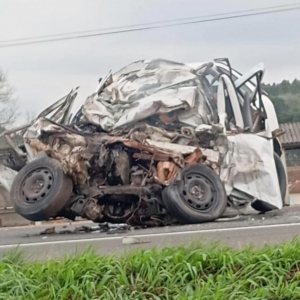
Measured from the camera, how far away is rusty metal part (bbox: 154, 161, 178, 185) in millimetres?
8289

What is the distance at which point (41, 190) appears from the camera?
8258 millimetres

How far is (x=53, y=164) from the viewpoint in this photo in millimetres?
8258

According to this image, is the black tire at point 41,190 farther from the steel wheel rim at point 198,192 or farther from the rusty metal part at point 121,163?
the steel wheel rim at point 198,192

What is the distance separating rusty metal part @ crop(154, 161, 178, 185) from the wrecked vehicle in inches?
0.5

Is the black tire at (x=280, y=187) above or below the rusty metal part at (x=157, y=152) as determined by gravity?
below

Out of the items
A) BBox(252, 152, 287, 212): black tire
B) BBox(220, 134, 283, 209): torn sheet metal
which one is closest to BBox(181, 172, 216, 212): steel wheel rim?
BBox(220, 134, 283, 209): torn sheet metal

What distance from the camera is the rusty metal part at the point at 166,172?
8.29 metres

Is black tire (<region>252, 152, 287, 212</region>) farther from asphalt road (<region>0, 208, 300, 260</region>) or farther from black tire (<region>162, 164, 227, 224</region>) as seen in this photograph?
black tire (<region>162, 164, 227, 224</region>)

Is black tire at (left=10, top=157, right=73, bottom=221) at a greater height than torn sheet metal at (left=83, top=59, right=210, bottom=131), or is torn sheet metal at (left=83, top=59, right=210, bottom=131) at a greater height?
torn sheet metal at (left=83, top=59, right=210, bottom=131)

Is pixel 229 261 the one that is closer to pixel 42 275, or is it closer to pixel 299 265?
pixel 299 265

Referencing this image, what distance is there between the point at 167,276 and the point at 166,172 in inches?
175

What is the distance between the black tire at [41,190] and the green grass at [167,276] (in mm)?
3882

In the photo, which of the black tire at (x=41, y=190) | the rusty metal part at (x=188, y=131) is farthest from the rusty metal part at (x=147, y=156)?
the black tire at (x=41, y=190)

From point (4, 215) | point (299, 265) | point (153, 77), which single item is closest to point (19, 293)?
point (299, 265)
